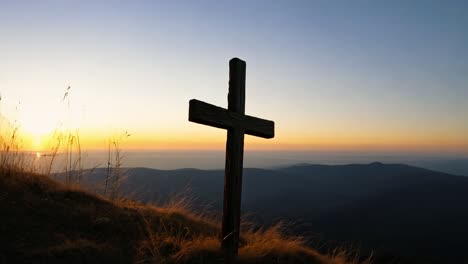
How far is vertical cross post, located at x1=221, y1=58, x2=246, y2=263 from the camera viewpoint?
200 inches

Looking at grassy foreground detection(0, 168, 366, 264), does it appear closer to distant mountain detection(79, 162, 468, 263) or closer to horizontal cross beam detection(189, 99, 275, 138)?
horizontal cross beam detection(189, 99, 275, 138)

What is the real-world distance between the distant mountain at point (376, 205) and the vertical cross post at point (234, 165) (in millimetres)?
31523

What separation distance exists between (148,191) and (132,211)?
1.52m

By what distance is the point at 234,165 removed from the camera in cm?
524

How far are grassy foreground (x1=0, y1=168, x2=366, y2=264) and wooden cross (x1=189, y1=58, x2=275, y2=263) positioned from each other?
230 mm

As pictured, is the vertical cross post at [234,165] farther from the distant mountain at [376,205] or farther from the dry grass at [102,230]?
the distant mountain at [376,205]

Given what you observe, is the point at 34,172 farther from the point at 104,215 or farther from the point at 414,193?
the point at 414,193

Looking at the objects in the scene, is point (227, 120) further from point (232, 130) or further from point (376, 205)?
point (376, 205)

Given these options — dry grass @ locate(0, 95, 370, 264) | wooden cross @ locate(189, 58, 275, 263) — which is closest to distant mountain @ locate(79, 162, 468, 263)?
dry grass @ locate(0, 95, 370, 264)

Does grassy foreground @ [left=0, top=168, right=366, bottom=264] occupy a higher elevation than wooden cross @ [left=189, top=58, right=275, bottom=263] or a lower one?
lower

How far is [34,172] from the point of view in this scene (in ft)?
23.4

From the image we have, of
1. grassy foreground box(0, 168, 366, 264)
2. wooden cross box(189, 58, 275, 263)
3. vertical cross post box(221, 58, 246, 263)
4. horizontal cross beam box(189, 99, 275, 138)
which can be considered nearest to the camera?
grassy foreground box(0, 168, 366, 264)

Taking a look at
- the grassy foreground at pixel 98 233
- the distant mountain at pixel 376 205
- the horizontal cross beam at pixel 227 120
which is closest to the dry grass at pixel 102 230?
the grassy foreground at pixel 98 233

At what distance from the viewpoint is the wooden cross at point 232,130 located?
192 inches
